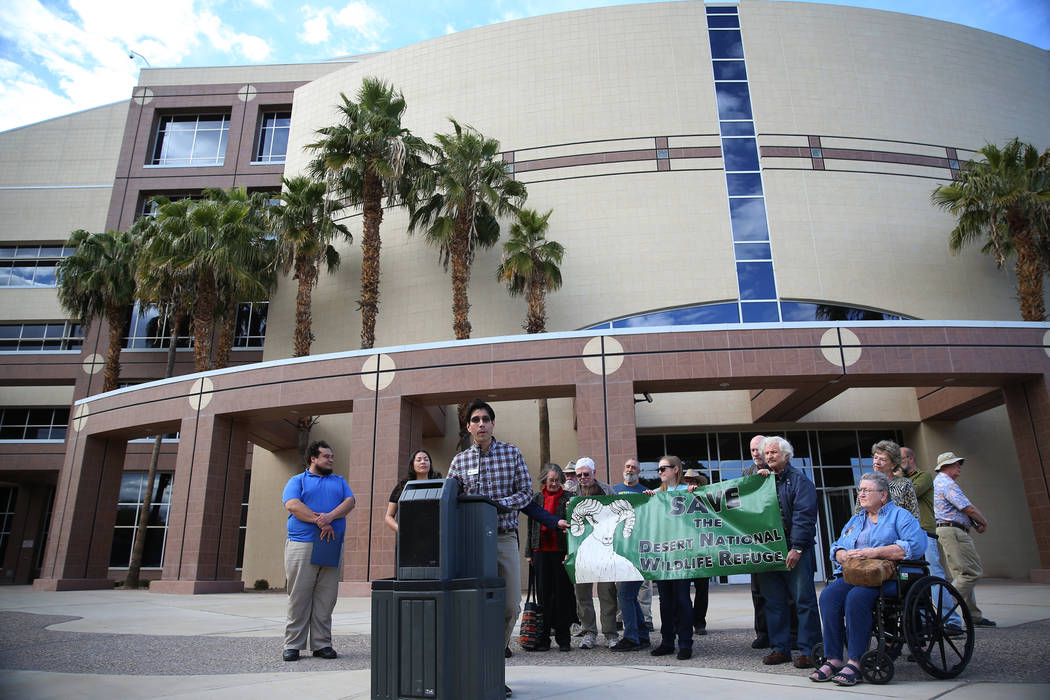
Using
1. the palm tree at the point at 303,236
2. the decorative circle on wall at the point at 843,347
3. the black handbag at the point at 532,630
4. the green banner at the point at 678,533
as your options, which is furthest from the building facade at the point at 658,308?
the black handbag at the point at 532,630

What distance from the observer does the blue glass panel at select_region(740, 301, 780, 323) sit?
20969mm

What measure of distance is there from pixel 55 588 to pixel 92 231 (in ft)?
58.0

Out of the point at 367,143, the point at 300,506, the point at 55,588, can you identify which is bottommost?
the point at 55,588

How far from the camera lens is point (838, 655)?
4.62m

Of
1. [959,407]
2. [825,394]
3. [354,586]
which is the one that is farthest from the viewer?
[959,407]

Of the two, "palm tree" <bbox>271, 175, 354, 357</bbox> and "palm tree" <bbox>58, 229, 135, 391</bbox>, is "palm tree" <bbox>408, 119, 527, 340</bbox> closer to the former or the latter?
"palm tree" <bbox>271, 175, 354, 357</bbox>

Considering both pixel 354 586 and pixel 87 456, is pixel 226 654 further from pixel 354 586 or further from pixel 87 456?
pixel 87 456

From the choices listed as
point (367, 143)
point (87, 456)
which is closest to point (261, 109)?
point (367, 143)

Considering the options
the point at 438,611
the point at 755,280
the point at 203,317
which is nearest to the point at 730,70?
the point at 755,280

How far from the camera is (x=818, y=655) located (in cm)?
495

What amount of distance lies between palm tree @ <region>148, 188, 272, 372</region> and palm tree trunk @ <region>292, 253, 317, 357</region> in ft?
4.63

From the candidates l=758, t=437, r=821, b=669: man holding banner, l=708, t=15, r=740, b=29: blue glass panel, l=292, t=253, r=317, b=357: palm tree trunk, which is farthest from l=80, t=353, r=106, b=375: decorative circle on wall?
l=758, t=437, r=821, b=669: man holding banner

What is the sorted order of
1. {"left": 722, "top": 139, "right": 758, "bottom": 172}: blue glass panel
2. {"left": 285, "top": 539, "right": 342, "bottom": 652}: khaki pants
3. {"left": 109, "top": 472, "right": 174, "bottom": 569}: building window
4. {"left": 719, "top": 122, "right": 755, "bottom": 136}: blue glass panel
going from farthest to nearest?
{"left": 109, "top": 472, "right": 174, "bottom": 569}: building window
{"left": 719, "top": 122, "right": 755, "bottom": 136}: blue glass panel
{"left": 722, "top": 139, "right": 758, "bottom": 172}: blue glass panel
{"left": 285, "top": 539, "right": 342, "bottom": 652}: khaki pants

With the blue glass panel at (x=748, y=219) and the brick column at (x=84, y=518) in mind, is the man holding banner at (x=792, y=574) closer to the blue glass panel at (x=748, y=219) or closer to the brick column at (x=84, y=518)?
the blue glass panel at (x=748, y=219)
